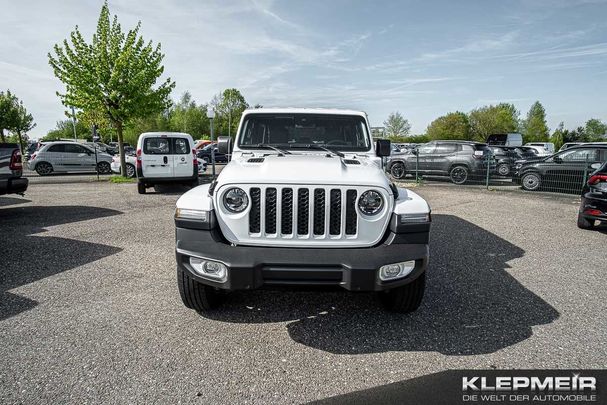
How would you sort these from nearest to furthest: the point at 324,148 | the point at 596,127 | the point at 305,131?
1. the point at 324,148
2. the point at 305,131
3. the point at 596,127

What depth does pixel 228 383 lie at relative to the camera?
8.61 feet

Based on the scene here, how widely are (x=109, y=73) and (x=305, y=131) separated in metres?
13.8

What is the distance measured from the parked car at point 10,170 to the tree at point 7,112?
4322 centimetres

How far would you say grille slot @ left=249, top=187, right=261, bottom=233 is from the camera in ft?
10.0

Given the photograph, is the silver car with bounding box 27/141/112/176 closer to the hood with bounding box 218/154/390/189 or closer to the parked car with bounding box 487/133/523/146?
the hood with bounding box 218/154/390/189

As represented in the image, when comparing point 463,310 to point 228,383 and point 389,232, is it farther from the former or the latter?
point 228,383

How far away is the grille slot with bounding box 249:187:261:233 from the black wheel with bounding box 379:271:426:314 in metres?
1.37

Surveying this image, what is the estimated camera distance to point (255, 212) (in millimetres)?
3062

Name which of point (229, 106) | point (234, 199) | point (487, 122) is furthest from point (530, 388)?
point (229, 106)

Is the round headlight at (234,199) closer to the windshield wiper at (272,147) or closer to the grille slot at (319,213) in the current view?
the grille slot at (319,213)

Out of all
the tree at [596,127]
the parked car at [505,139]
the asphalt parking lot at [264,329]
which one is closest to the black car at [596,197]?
the asphalt parking lot at [264,329]

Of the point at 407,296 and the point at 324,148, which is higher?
the point at 324,148

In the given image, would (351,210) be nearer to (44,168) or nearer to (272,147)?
(272,147)

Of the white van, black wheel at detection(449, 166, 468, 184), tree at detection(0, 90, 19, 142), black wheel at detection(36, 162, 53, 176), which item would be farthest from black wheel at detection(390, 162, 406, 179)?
tree at detection(0, 90, 19, 142)
